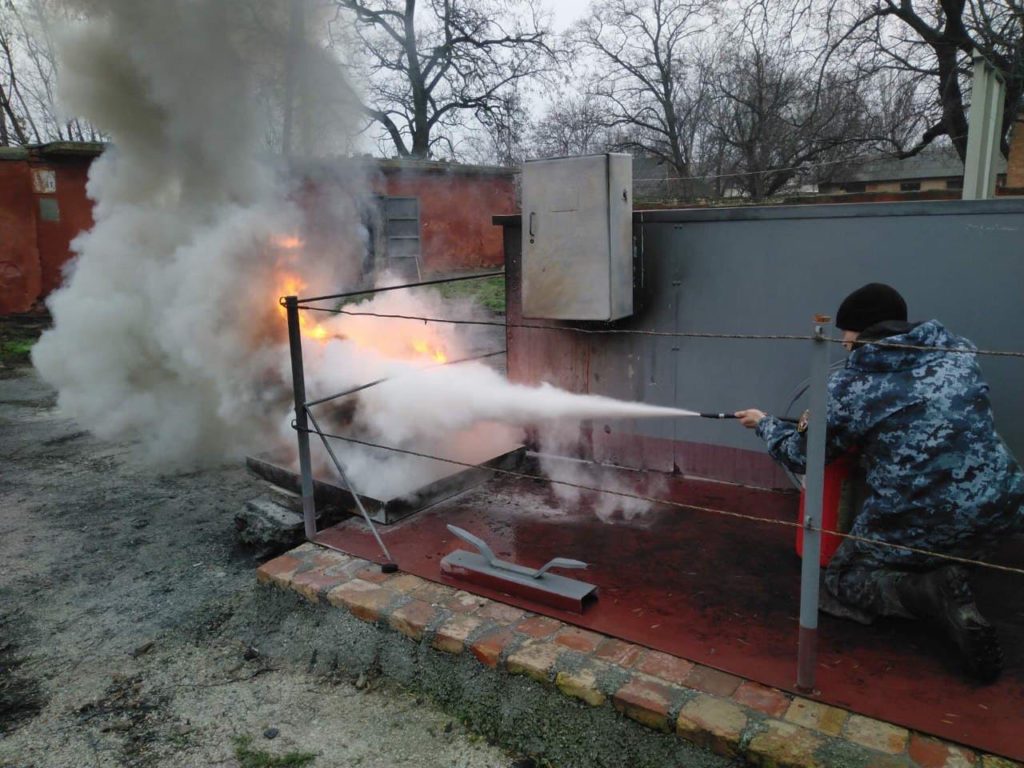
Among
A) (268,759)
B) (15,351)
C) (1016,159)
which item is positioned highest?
(1016,159)

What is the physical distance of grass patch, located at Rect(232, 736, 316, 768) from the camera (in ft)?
9.87

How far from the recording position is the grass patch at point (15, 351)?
486 inches

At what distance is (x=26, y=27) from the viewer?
67.1ft

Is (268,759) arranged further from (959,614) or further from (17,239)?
(17,239)

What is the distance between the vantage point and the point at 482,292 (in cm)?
1725

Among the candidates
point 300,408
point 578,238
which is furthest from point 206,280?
point 578,238

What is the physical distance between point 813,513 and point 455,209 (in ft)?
55.4

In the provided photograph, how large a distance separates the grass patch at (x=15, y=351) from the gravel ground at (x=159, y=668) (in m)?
7.57

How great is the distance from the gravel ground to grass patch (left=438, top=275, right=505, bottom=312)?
10.2 meters

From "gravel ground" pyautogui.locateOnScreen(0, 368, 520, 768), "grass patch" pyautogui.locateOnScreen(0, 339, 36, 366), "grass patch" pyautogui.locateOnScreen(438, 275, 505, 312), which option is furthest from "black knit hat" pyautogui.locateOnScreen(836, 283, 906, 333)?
"grass patch" pyautogui.locateOnScreen(0, 339, 36, 366)

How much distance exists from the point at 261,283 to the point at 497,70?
2037 cm

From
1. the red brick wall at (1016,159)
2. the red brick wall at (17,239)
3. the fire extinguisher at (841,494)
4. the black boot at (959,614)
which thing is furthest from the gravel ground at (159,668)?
the red brick wall at (1016,159)

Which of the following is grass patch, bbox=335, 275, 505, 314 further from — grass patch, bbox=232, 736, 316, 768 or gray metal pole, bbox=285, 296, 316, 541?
grass patch, bbox=232, 736, 316, 768

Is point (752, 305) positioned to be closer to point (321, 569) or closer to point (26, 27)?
point (321, 569)
